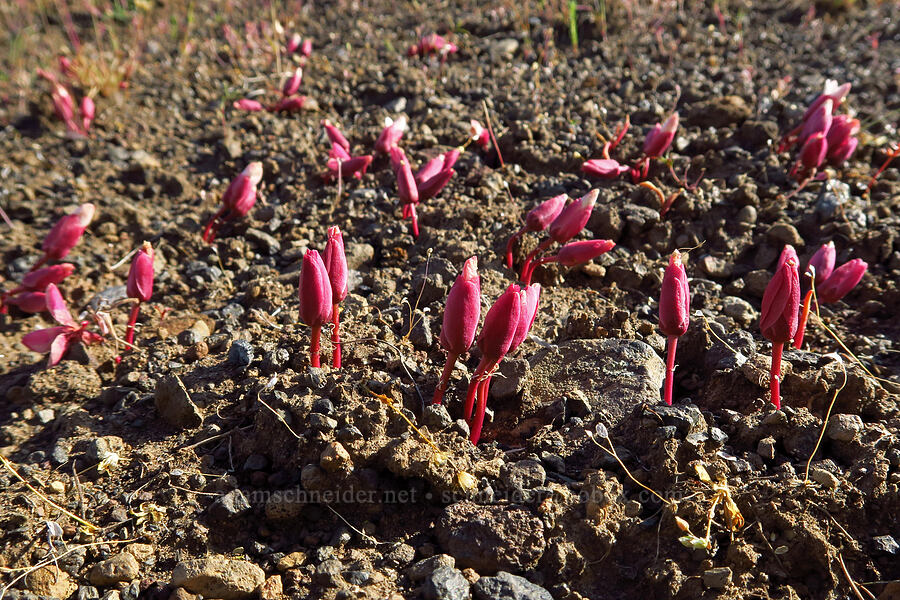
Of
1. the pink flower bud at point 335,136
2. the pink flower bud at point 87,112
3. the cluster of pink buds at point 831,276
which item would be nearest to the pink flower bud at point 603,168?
the cluster of pink buds at point 831,276

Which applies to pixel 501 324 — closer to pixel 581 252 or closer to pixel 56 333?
pixel 581 252

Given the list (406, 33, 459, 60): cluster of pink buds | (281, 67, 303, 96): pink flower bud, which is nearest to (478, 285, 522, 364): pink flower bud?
(281, 67, 303, 96): pink flower bud

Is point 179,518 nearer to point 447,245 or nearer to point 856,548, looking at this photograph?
point 447,245

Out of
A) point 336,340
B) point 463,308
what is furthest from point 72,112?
point 463,308

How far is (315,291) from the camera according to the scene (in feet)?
5.98

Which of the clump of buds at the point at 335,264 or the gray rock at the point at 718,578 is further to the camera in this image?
the clump of buds at the point at 335,264

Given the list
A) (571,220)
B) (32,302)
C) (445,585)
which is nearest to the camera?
(445,585)

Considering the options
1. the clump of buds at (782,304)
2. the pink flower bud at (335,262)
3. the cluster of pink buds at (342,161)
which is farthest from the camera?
the cluster of pink buds at (342,161)

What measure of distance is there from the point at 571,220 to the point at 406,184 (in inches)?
24.6

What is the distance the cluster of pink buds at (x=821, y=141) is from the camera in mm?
2877

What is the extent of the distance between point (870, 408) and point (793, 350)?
27cm

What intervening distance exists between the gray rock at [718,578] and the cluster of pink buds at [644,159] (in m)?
1.80

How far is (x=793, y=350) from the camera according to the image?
2.14 meters

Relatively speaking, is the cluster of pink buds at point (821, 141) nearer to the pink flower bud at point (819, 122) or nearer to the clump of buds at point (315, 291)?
the pink flower bud at point (819, 122)
